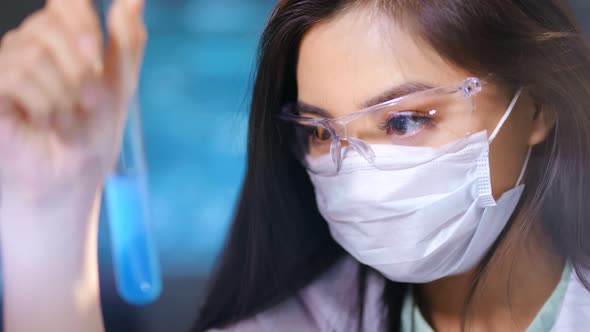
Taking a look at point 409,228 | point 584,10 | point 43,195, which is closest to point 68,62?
point 43,195

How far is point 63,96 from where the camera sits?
2.50 ft

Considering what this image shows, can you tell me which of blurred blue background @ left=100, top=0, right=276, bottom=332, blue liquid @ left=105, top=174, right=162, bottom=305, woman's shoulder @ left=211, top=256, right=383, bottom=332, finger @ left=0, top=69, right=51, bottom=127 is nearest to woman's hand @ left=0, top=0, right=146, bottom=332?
finger @ left=0, top=69, right=51, bottom=127

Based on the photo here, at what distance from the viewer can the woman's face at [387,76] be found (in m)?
1.04

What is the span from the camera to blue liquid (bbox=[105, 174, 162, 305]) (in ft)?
3.29

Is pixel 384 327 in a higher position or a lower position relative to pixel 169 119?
lower

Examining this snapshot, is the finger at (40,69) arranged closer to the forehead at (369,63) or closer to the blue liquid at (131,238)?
the blue liquid at (131,238)

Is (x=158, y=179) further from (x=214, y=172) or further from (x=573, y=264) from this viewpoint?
(x=573, y=264)

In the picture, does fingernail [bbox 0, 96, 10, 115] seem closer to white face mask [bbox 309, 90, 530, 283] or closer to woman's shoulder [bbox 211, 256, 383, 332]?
white face mask [bbox 309, 90, 530, 283]

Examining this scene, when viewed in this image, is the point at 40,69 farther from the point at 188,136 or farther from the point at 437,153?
the point at 188,136

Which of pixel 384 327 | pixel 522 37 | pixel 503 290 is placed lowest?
pixel 384 327

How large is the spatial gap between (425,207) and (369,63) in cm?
25

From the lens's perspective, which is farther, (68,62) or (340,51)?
(340,51)

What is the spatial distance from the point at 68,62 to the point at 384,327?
2.66 ft

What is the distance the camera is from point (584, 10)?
1.52m
